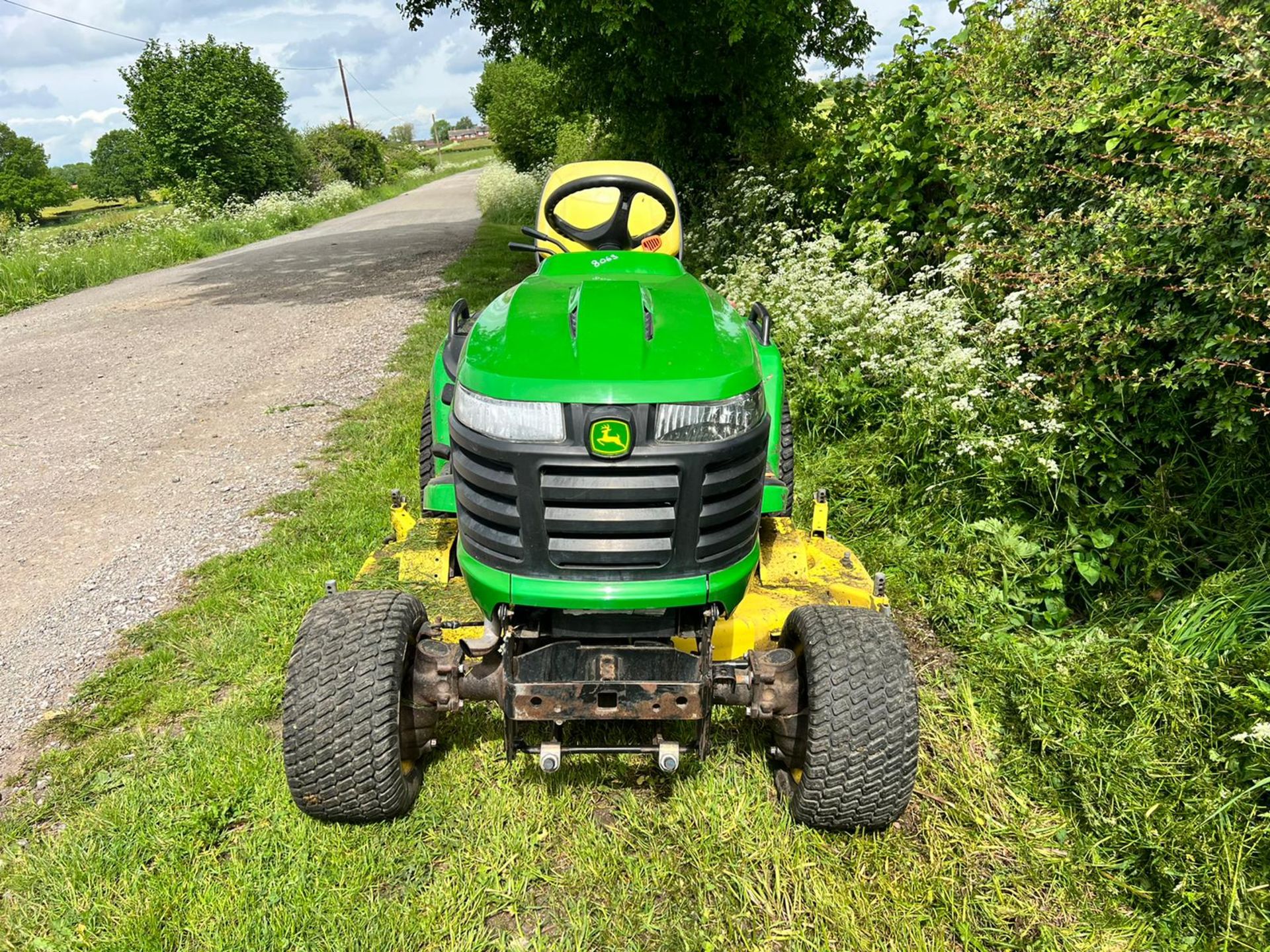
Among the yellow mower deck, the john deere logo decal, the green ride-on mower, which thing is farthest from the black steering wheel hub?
the john deere logo decal

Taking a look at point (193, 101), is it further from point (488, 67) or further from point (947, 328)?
point (947, 328)

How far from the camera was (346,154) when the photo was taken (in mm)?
34094

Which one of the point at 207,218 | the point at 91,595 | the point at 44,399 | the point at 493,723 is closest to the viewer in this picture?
the point at 493,723

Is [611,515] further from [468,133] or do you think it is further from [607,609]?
[468,133]

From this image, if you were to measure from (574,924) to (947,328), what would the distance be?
332 centimetres

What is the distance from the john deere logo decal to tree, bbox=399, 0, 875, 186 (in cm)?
546

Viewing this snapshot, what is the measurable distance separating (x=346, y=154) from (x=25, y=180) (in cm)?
5005

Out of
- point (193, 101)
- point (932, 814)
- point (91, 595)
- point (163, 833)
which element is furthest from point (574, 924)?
point (193, 101)

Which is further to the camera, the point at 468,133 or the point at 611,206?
the point at 468,133

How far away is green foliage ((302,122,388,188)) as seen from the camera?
32.4m

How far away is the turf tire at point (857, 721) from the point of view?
2.15 m

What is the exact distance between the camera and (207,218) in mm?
21125

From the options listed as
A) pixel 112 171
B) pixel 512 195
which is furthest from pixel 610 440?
pixel 112 171

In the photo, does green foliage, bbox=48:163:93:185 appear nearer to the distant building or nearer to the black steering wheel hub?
the distant building
